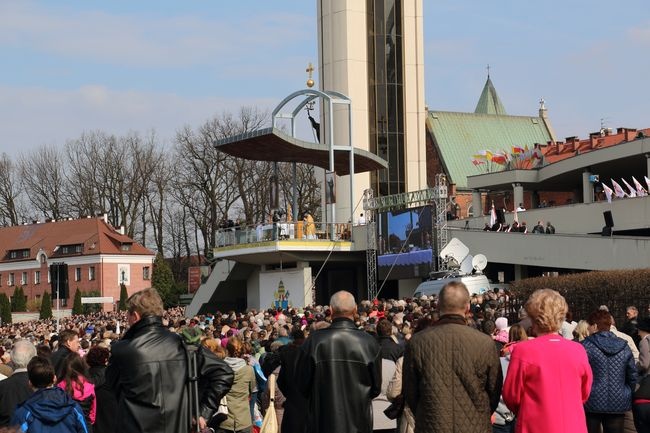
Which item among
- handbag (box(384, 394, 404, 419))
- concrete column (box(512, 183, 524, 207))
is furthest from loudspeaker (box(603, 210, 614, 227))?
handbag (box(384, 394, 404, 419))

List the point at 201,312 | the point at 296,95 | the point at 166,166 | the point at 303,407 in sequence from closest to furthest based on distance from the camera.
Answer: the point at 303,407
the point at 296,95
the point at 201,312
the point at 166,166

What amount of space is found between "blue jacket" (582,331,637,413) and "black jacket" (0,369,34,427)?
456 centimetres

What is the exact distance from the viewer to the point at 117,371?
7.76 meters

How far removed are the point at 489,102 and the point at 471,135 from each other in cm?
2557

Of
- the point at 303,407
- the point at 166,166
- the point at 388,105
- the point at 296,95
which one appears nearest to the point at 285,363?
the point at 303,407

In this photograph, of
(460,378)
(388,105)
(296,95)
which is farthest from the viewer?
(388,105)

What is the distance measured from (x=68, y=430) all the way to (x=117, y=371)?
1.04 metres

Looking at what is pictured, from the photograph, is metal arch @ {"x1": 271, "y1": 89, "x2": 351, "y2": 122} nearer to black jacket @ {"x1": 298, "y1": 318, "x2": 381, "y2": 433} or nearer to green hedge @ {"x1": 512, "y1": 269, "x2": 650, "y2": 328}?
green hedge @ {"x1": 512, "y1": 269, "x2": 650, "y2": 328}

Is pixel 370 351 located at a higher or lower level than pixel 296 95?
lower

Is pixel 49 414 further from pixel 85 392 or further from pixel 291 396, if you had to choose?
pixel 291 396

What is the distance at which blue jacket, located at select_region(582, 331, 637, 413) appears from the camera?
9.74 metres

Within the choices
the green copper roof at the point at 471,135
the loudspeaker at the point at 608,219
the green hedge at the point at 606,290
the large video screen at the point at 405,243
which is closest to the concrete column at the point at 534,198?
the large video screen at the point at 405,243

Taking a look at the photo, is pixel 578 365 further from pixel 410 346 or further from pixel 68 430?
pixel 68 430

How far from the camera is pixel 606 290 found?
26.8 meters
